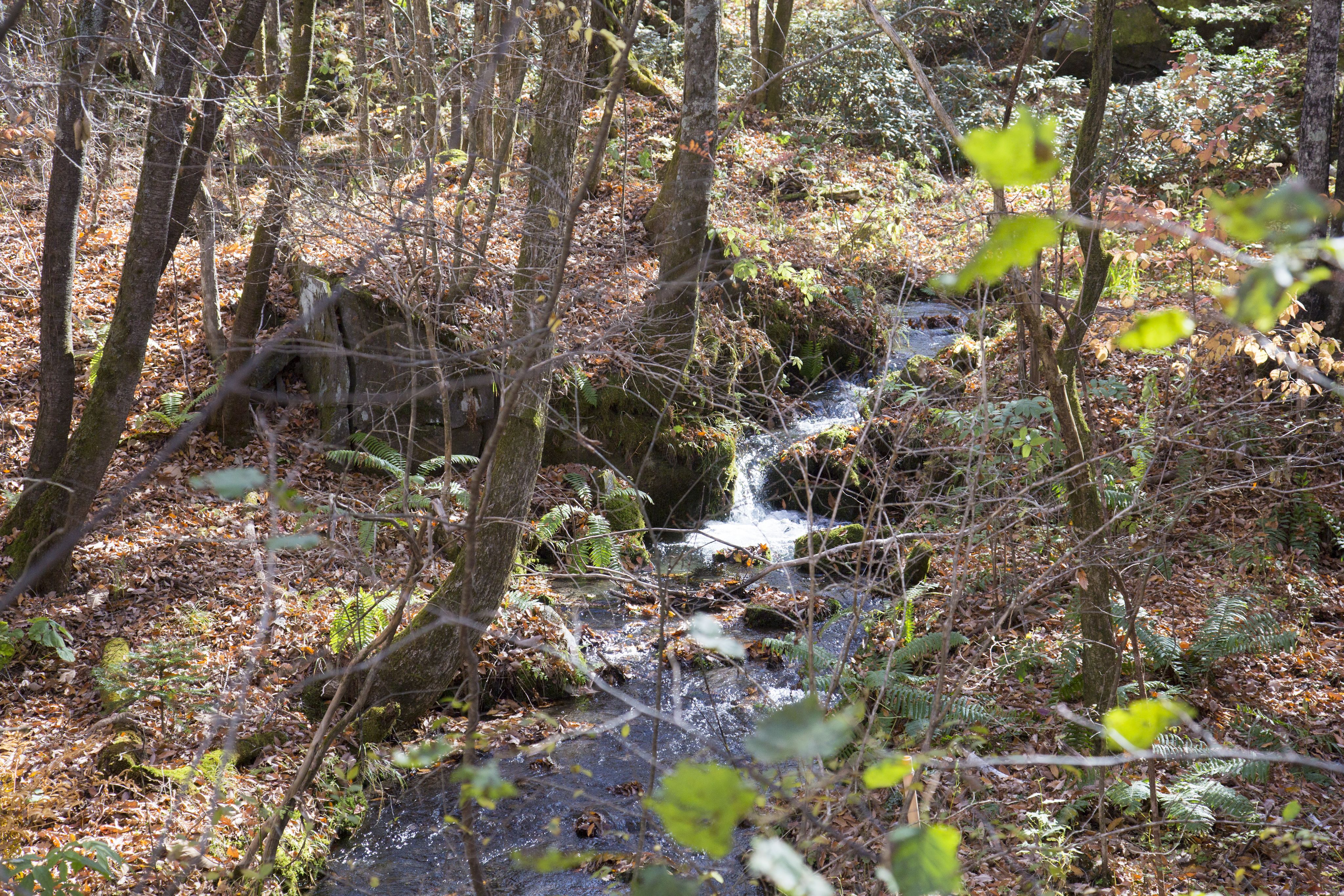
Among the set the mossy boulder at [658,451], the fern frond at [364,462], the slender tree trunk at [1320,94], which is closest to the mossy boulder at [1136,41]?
the slender tree trunk at [1320,94]

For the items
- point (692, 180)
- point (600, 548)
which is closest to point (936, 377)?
point (692, 180)

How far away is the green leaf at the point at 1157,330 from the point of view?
1048 millimetres

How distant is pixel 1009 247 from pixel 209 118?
23.2ft

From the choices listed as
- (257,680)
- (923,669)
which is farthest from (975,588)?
(257,680)

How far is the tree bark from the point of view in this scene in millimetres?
5648

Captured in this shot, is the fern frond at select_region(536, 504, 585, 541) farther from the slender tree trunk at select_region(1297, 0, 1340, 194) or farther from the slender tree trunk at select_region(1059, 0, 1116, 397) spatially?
the slender tree trunk at select_region(1297, 0, 1340, 194)

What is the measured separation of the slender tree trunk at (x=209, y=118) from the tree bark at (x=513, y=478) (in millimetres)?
2171

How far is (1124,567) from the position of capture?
4582 millimetres

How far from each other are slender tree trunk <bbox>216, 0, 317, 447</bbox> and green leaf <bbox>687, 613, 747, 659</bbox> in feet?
25.3

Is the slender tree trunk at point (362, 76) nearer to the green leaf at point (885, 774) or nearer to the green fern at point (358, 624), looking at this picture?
the green fern at point (358, 624)

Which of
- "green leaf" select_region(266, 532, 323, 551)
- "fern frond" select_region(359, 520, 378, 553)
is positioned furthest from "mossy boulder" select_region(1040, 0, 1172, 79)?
"green leaf" select_region(266, 532, 323, 551)

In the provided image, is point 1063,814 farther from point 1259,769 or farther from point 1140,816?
point 1259,769

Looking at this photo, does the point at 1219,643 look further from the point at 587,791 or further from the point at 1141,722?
the point at 1141,722

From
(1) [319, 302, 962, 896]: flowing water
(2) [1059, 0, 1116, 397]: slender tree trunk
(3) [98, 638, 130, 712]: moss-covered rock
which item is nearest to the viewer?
(2) [1059, 0, 1116, 397]: slender tree trunk
